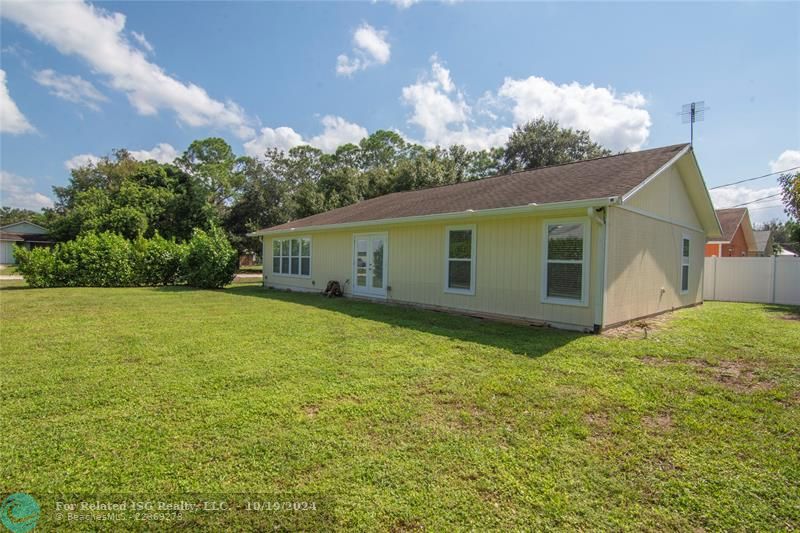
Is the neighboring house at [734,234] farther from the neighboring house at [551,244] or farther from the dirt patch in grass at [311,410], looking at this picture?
the dirt patch in grass at [311,410]

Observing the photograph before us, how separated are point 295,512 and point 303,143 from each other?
41.6 m

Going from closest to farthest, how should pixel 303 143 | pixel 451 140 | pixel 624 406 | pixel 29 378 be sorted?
pixel 624 406 < pixel 29 378 < pixel 451 140 < pixel 303 143

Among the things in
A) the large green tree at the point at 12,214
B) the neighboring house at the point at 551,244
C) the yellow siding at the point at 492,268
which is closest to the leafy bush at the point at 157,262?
the neighboring house at the point at 551,244

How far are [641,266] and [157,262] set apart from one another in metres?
18.4

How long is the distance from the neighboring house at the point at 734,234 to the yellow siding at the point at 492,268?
1577 cm

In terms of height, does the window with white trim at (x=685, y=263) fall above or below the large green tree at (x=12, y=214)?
below

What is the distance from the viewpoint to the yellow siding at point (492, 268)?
7348 millimetres

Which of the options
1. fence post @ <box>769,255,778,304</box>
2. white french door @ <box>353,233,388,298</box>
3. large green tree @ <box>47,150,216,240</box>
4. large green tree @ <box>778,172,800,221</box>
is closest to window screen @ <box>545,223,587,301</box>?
white french door @ <box>353,233,388,298</box>

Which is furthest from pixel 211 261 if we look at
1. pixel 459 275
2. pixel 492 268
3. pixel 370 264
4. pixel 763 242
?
pixel 763 242

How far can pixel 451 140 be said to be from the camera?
3216 centimetres

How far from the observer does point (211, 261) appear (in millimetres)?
15422

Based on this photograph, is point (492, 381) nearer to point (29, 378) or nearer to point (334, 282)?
point (29, 378)

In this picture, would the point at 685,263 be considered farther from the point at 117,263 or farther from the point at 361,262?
the point at 117,263

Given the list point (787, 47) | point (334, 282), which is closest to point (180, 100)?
point (334, 282)
